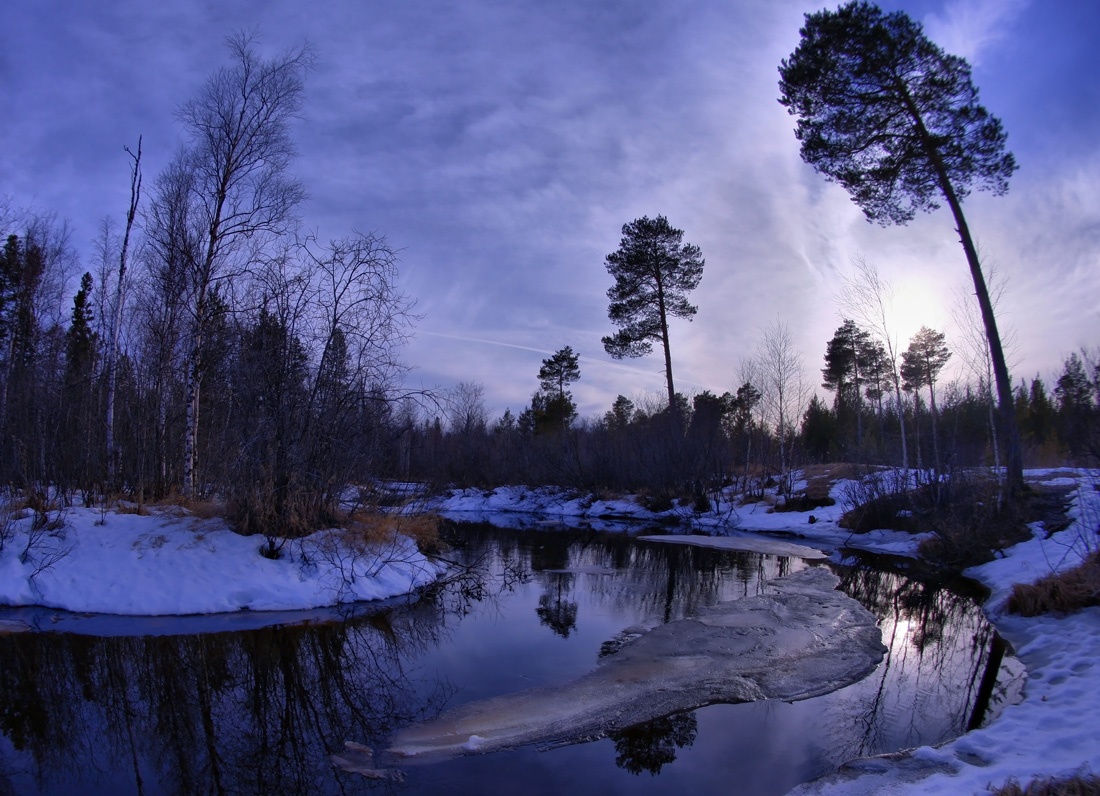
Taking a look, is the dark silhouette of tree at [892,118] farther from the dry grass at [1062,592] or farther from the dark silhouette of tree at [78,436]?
the dark silhouette of tree at [78,436]

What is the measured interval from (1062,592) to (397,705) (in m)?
9.53

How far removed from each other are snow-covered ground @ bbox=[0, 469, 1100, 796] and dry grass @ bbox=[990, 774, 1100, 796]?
25 centimetres

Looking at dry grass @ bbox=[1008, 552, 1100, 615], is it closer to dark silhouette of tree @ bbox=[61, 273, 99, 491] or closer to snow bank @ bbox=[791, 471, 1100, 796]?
snow bank @ bbox=[791, 471, 1100, 796]

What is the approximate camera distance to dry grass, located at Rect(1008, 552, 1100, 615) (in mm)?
8664

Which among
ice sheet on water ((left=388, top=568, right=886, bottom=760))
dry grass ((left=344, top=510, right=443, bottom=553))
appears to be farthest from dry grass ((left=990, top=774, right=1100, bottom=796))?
dry grass ((left=344, top=510, right=443, bottom=553))

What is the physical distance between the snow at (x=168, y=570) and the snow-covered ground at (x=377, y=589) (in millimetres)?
18

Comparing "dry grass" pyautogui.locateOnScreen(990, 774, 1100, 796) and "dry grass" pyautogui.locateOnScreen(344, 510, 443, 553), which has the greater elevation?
"dry grass" pyautogui.locateOnScreen(344, 510, 443, 553)

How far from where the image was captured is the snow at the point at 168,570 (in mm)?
9586

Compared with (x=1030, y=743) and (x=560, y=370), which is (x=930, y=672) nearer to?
(x=1030, y=743)

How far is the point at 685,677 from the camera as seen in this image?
7516mm

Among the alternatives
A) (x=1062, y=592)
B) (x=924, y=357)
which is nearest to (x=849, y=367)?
(x=924, y=357)

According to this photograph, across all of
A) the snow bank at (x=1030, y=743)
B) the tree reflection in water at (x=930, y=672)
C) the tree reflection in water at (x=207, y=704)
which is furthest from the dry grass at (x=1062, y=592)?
the tree reflection in water at (x=207, y=704)

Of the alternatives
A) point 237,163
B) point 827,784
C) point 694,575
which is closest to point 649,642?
point 827,784

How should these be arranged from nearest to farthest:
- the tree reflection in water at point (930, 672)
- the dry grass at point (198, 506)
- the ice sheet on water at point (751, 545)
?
the tree reflection in water at point (930, 672) < the dry grass at point (198, 506) < the ice sheet on water at point (751, 545)
